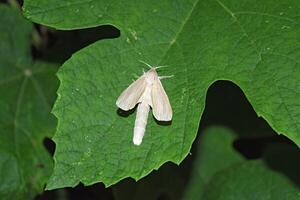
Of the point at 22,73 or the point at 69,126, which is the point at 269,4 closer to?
the point at 69,126

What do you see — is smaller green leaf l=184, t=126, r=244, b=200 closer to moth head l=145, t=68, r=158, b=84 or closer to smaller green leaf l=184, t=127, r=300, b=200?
smaller green leaf l=184, t=127, r=300, b=200

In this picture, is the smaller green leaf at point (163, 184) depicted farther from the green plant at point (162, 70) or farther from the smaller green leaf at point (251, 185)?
the green plant at point (162, 70)

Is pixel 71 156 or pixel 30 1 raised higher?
pixel 30 1

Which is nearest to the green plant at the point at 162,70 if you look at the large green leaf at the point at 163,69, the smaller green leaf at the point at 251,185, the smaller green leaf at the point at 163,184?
the large green leaf at the point at 163,69

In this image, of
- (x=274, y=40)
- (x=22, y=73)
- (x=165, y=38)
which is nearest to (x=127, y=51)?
(x=165, y=38)

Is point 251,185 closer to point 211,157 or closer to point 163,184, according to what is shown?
point 211,157

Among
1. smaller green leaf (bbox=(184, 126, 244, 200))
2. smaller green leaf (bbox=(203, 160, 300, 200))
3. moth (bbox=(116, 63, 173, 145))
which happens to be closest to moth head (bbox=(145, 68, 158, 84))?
moth (bbox=(116, 63, 173, 145))
